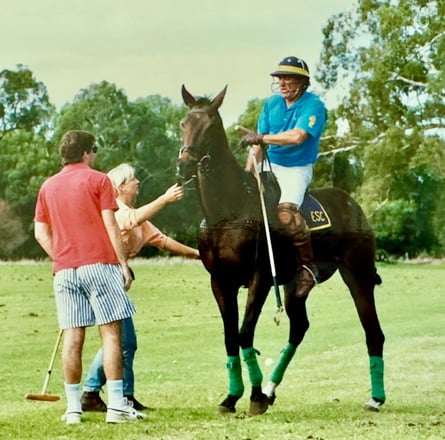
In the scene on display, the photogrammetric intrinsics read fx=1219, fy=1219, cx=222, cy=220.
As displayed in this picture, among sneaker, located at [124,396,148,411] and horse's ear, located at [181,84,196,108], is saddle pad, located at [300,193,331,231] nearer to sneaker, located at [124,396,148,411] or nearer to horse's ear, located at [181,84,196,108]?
horse's ear, located at [181,84,196,108]

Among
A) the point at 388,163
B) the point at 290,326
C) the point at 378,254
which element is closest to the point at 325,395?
the point at 290,326

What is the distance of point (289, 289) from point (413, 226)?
0.99 meters

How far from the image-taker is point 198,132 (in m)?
4.82

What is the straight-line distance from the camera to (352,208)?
5.48 meters

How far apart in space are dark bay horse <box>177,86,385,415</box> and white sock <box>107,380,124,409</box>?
1.61 ft

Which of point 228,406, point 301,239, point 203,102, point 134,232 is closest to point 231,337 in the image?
point 228,406

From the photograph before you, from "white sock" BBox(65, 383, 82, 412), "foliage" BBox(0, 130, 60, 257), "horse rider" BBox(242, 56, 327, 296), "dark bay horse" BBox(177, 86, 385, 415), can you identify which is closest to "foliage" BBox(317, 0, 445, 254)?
"dark bay horse" BBox(177, 86, 385, 415)

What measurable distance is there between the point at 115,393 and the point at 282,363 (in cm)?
92

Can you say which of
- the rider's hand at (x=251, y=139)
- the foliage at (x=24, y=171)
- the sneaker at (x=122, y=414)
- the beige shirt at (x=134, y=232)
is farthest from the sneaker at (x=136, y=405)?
the rider's hand at (x=251, y=139)

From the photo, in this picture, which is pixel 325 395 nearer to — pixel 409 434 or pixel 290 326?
pixel 290 326

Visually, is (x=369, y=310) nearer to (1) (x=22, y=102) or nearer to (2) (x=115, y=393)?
(2) (x=115, y=393)

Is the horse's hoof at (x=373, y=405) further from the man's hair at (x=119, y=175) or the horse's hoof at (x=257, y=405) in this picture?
the man's hair at (x=119, y=175)

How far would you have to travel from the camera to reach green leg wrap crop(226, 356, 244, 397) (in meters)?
5.07

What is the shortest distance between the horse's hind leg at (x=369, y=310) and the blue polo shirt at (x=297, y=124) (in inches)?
25.6
